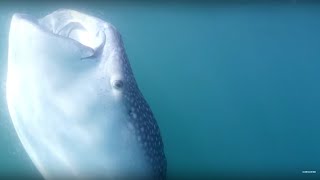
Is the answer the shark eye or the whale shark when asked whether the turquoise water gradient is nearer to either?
the whale shark

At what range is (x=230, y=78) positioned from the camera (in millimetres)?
2686

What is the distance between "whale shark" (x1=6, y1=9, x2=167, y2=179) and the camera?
235cm

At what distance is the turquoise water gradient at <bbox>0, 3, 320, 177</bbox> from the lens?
2650 millimetres

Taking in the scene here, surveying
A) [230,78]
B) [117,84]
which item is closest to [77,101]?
[117,84]

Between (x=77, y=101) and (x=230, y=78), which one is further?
(x=230, y=78)

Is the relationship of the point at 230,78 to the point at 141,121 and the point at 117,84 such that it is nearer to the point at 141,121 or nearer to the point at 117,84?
the point at 141,121

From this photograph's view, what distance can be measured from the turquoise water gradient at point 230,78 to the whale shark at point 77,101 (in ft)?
0.57

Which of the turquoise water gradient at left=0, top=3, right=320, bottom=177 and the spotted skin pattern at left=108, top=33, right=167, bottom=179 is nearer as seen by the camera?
the spotted skin pattern at left=108, top=33, right=167, bottom=179

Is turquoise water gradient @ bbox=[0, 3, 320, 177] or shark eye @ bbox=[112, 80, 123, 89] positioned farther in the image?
turquoise water gradient @ bbox=[0, 3, 320, 177]

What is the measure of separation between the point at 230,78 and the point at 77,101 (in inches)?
34.5

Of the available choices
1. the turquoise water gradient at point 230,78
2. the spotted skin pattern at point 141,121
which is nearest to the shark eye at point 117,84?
the spotted skin pattern at point 141,121

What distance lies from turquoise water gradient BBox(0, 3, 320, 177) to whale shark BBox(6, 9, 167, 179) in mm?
173

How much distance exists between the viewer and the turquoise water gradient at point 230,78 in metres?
2.65

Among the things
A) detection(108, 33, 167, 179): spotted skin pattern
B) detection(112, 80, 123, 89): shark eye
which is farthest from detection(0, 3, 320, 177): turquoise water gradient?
detection(112, 80, 123, 89): shark eye
